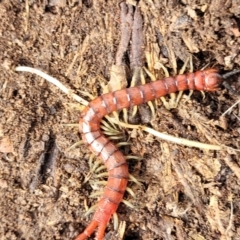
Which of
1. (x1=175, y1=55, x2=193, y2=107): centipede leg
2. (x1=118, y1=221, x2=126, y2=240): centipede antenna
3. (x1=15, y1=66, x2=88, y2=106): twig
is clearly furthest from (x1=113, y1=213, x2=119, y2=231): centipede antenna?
(x1=175, y1=55, x2=193, y2=107): centipede leg

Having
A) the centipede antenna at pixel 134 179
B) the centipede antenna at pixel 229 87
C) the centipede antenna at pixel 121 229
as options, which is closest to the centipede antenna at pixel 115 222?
the centipede antenna at pixel 121 229

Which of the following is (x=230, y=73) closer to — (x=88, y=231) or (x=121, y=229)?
(x=121, y=229)

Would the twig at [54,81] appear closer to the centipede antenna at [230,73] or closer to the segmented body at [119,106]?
the segmented body at [119,106]

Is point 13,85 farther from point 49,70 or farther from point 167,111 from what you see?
point 167,111

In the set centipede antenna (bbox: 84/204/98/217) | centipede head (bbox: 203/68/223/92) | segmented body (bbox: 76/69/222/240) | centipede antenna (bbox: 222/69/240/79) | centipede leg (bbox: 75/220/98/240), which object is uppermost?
centipede antenna (bbox: 222/69/240/79)

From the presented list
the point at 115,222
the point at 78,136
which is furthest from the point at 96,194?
the point at 78,136

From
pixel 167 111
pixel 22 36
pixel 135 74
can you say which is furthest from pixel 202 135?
pixel 22 36

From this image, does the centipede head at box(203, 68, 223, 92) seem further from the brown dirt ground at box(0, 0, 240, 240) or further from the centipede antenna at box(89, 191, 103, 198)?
the centipede antenna at box(89, 191, 103, 198)
